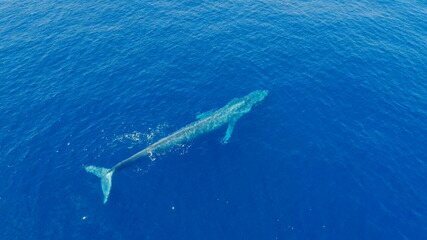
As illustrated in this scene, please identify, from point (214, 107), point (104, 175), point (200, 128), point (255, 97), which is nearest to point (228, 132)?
point (200, 128)

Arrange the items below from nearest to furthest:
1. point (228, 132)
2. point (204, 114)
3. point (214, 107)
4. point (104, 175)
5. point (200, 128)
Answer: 1. point (104, 175)
2. point (200, 128)
3. point (228, 132)
4. point (204, 114)
5. point (214, 107)

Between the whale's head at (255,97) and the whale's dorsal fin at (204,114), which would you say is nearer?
the whale's dorsal fin at (204,114)

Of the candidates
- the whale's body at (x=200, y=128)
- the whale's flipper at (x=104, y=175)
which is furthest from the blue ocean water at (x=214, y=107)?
the whale's body at (x=200, y=128)

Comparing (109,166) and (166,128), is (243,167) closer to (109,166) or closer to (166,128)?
(166,128)

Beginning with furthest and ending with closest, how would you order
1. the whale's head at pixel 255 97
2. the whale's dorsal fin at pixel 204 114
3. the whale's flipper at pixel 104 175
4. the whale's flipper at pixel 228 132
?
the whale's head at pixel 255 97 < the whale's dorsal fin at pixel 204 114 < the whale's flipper at pixel 228 132 < the whale's flipper at pixel 104 175

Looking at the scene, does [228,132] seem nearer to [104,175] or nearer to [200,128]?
[200,128]

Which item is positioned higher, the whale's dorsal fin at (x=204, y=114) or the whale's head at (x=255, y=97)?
the whale's head at (x=255, y=97)

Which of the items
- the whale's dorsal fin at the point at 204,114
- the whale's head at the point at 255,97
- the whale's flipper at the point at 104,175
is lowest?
the whale's flipper at the point at 104,175

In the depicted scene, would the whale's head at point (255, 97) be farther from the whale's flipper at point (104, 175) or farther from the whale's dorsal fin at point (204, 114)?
the whale's flipper at point (104, 175)
